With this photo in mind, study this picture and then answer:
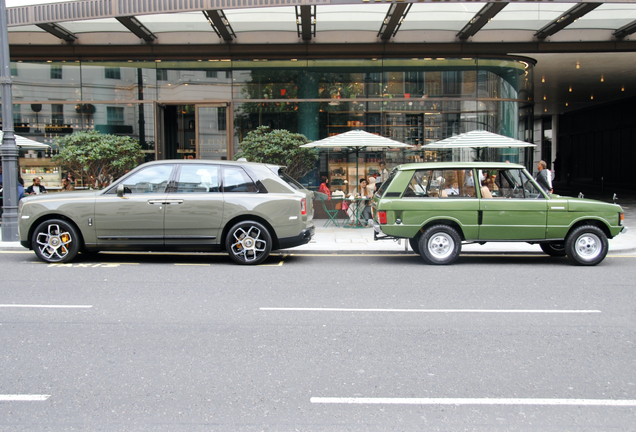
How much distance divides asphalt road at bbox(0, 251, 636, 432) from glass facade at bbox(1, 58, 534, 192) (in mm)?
10235

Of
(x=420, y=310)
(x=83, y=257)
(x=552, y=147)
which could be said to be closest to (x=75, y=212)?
(x=83, y=257)

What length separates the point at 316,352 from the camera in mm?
4719

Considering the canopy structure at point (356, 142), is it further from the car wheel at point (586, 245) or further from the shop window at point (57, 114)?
the shop window at point (57, 114)

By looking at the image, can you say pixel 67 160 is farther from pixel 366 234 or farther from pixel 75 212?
pixel 366 234

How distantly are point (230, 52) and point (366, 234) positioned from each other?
8.33 meters

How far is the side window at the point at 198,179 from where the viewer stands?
934 centimetres

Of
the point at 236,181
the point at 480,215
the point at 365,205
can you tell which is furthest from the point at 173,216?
the point at 365,205

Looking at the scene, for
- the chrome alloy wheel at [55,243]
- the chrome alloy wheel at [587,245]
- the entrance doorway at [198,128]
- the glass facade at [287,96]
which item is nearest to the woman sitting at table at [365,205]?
the glass facade at [287,96]

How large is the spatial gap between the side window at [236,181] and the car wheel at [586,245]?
5.70m

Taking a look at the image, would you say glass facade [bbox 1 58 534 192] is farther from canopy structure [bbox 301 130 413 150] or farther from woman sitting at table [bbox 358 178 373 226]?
canopy structure [bbox 301 130 413 150]

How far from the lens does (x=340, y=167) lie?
17531 millimetres

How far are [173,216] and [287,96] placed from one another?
377 inches

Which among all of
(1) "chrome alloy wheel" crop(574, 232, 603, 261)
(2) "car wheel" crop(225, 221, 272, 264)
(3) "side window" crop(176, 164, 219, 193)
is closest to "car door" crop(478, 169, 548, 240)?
(1) "chrome alloy wheel" crop(574, 232, 603, 261)

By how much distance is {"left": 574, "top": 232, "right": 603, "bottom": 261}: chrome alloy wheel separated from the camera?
9.23 meters
